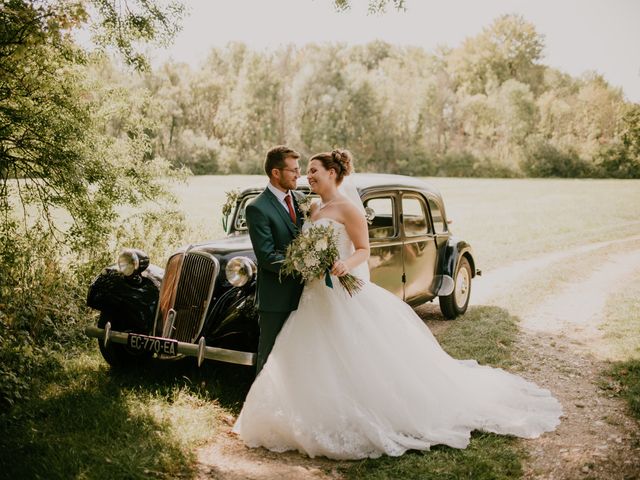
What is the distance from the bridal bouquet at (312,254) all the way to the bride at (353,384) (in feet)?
0.47

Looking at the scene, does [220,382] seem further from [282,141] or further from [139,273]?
[282,141]

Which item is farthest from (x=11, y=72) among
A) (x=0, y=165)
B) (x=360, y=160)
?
(x=360, y=160)

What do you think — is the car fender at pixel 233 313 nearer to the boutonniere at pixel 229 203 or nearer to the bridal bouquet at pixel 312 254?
the bridal bouquet at pixel 312 254

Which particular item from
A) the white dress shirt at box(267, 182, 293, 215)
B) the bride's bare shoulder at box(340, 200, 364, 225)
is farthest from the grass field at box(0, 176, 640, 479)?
the white dress shirt at box(267, 182, 293, 215)

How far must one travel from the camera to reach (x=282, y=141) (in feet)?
161

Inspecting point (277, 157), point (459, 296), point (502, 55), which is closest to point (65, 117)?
point (277, 157)

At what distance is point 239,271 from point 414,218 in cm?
316

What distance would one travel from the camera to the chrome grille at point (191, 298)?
4.91 m

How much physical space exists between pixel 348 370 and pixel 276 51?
167 feet

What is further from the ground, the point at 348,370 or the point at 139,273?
the point at 139,273

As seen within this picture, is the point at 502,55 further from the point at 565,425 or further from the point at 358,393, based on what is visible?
the point at 358,393

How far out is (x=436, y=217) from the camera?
754cm

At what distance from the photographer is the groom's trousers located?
4.20m

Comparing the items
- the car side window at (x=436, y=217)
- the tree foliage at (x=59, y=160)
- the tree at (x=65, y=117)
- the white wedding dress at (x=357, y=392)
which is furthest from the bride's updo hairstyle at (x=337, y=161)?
the car side window at (x=436, y=217)
